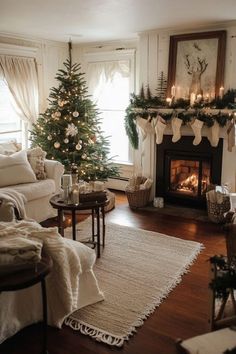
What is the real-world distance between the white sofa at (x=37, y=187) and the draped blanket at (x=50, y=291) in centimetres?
174

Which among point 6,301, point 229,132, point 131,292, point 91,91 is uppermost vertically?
point 91,91

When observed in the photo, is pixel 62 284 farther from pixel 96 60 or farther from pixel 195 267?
pixel 96 60

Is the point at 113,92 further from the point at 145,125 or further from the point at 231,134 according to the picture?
the point at 231,134

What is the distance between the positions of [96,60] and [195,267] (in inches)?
160

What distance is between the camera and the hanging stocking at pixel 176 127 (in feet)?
16.0

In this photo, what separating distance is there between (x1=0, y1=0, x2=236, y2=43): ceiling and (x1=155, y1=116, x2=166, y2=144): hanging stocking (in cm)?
124

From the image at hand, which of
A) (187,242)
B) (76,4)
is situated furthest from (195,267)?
Result: (76,4)

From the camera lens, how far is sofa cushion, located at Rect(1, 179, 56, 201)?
14.0 feet

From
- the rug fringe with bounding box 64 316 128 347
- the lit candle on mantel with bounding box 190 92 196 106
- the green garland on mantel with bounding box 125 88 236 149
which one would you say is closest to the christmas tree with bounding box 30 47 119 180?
the green garland on mantel with bounding box 125 88 236 149

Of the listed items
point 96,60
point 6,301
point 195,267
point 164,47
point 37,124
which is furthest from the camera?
point 96,60

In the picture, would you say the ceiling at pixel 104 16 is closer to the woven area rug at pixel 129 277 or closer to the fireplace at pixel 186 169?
the fireplace at pixel 186 169

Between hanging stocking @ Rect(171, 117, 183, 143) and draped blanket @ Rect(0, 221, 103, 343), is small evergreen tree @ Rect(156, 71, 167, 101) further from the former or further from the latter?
draped blanket @ Rect(0, 221, 103, 343)

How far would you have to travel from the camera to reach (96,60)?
20.0 ft

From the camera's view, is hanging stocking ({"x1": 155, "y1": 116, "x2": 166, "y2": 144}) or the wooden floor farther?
hanging stocking ({"x1": 155, "y1": 116, "x2": 166, "y2": 144})
